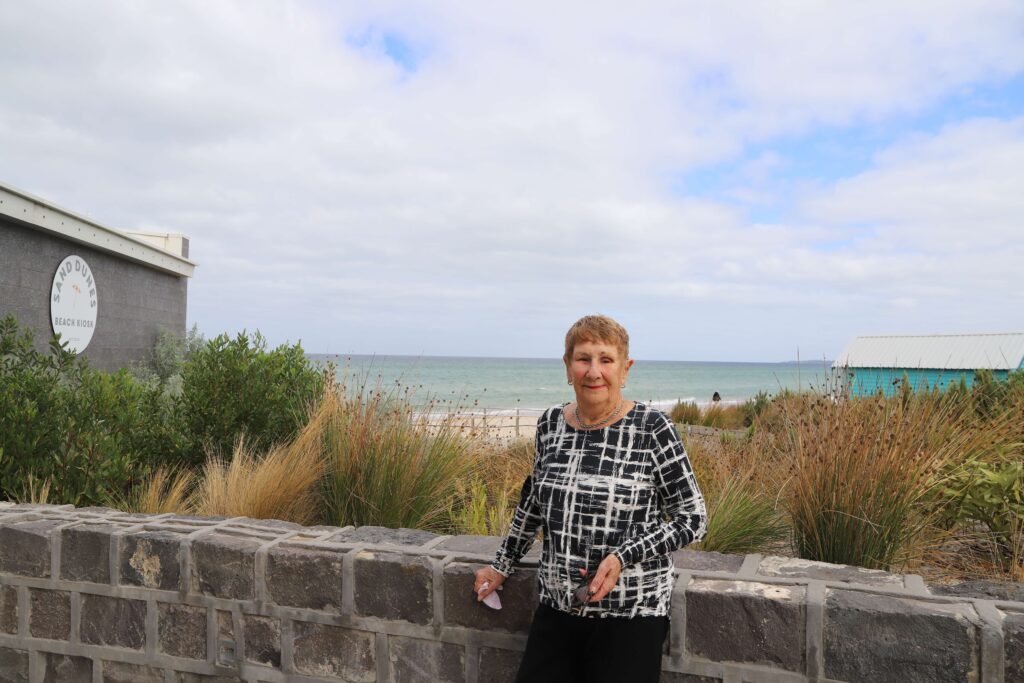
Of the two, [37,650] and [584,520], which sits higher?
[584,520]

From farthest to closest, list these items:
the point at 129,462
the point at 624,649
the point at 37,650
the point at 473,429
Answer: the point at 473,429 < the point at 129,462 < the point at 37,650 < the point at 624,649

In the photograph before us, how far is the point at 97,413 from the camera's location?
445 cm

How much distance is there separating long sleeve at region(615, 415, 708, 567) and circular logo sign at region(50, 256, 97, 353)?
785 centimetres

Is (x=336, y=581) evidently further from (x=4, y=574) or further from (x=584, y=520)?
(x=4, y=574)

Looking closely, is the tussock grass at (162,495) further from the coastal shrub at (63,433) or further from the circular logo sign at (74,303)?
the circular logo sign at (74,303)

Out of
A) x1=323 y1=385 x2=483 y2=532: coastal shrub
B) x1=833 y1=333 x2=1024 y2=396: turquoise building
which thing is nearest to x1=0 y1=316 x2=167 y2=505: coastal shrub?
x1=323 y1=385 x2=483 y2=532: coastal shrub

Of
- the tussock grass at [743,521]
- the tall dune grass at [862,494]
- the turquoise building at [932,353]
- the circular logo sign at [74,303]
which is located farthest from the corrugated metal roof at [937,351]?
the circular logo sign at [74,303]

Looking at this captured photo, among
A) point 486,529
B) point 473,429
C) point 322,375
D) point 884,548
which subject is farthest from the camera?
point 322,375

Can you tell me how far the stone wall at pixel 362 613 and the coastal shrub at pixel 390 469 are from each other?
737mm

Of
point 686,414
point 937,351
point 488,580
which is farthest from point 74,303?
point 937,351

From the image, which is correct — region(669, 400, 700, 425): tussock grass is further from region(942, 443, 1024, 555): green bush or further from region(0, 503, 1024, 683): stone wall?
region(0, 503, 1024, 683): stone wall

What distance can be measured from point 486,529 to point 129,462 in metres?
2.18

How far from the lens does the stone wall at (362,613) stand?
211cm

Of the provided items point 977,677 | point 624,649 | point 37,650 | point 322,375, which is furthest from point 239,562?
point 322,375
